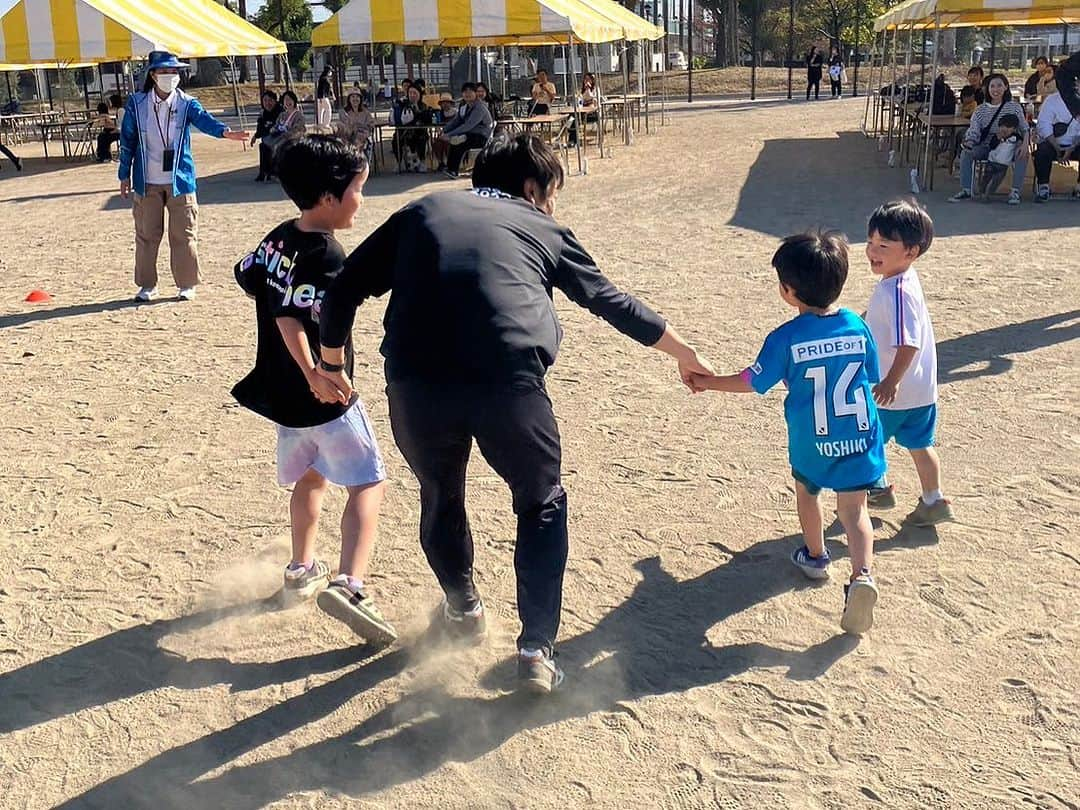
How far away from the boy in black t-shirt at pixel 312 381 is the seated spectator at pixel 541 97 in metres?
14.8

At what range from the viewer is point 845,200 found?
1228cm

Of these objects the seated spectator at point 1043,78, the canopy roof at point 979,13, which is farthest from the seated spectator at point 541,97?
the seated spectator at point 1043,78

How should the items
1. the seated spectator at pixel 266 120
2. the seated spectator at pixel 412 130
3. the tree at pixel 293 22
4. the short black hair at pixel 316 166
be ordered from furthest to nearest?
the tree at pixel 293 22
the seated spectator at pixel 412 130
the seated spectator at pixel 266 120
the short black hair at pixel 316 166

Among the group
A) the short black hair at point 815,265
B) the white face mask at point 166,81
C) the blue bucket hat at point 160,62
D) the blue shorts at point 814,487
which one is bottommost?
the blue shorts at point 814,487

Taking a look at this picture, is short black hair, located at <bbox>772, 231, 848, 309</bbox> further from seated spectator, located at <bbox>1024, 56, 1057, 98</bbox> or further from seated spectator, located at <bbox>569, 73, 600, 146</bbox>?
seated spectator, located at <bbox>569, 73, 600, 146</bbox>

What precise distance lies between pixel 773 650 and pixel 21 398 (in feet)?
14.5

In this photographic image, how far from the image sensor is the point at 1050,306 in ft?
23.4

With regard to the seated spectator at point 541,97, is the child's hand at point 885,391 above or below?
below

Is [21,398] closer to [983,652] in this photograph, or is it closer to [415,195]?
[983,652]

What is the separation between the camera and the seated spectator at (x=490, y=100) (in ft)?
51.8

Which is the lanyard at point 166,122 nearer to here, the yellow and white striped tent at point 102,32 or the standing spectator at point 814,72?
the yellow and white striped tent at point 102,32

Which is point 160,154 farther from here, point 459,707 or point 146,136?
point 459,707

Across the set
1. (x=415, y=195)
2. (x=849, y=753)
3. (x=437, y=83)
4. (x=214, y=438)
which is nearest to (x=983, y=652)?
(x=849, y=753)

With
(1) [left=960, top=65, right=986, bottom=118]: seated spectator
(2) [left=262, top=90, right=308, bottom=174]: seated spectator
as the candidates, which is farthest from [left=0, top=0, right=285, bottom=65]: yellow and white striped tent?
(1) [left=960, top=65, right=986, bottom=118]: seated spectator
